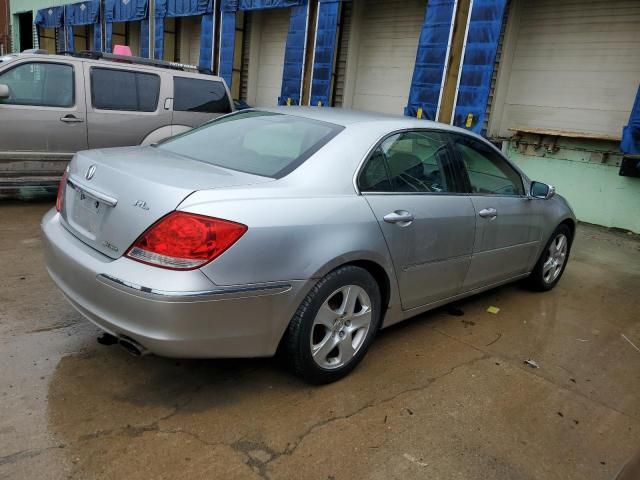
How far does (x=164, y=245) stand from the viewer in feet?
7.89

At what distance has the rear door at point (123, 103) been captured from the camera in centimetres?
666

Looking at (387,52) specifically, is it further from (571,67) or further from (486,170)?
(486,170)

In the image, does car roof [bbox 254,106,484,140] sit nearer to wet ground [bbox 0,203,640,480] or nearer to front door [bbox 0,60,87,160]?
wet ground [bbox 0,203,640,480]

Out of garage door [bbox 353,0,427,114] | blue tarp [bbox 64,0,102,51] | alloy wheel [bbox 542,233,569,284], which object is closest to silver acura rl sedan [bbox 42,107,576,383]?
alloy wheel [bbox 542,233,569,284]

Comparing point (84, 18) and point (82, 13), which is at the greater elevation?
point (82, 13)

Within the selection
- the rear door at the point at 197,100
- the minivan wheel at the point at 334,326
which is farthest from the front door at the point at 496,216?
the rear door at the point at 197,100

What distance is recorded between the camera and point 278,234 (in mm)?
2547

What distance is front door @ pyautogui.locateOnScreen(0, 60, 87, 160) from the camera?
6.18 m

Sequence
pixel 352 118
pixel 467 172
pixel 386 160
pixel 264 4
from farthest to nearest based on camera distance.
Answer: pixel 264 4, pixel 467 172, pixel 352 118, pixel 386 160

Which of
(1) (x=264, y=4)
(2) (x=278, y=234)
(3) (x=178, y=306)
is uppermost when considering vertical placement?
(1) (x=264, y=4)

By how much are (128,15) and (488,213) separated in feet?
58.6

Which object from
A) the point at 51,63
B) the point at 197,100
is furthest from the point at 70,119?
the point at 197,100

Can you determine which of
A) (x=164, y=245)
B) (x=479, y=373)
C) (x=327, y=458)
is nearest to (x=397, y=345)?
(x=479, y=373)

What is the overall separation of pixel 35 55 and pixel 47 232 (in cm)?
422
